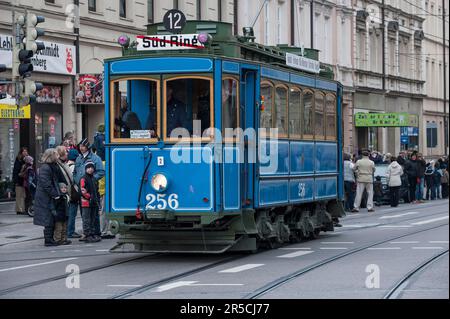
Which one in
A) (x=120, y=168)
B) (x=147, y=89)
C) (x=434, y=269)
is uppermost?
(x=147, y=89)

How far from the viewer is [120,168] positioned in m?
17.4

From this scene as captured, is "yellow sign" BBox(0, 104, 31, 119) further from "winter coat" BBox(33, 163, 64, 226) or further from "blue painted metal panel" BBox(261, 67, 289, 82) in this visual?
"blue painted metal panel" BBox(261, 67, 289, 82)

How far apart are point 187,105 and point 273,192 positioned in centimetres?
257

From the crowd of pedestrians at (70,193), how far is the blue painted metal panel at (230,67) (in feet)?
16.0

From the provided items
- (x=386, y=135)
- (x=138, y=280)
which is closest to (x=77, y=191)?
(x=138, y=280)

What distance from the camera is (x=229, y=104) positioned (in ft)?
57.3

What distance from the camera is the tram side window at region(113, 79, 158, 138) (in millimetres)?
17375

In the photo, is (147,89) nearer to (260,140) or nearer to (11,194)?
(260,140)

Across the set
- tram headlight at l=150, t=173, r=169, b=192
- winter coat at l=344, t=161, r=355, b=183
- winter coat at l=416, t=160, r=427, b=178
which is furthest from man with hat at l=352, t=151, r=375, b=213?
tram headlight at l=150, t=173, r=169, b=192

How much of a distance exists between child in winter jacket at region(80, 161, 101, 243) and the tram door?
465 centimetres

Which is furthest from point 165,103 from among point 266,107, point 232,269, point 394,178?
point 394,178

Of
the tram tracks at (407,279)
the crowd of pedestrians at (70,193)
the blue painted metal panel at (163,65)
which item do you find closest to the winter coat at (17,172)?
the crowd of pedestrians at (70,193)

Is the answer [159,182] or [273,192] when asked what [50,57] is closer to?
[273,192]

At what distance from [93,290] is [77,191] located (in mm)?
8624
